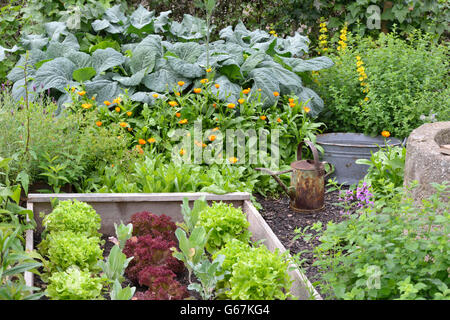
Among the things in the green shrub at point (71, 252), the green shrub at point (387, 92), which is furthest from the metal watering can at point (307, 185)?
the green shrub at point (71, 252)

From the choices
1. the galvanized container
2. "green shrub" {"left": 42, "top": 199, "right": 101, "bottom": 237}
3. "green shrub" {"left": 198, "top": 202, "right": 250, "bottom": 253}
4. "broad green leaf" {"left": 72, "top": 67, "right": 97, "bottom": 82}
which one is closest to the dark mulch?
the galvanized container

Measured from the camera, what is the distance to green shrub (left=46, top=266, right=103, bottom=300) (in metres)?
2.28

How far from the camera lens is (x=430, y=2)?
6.29m

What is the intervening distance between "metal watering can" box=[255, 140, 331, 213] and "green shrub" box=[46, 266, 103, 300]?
5.95 ft

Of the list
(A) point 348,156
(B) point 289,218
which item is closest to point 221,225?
(B) point 289,218

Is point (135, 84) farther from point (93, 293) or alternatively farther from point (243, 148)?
point (93, 293)

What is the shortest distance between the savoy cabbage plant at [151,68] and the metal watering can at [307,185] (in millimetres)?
1000

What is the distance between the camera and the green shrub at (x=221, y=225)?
9.58 ft

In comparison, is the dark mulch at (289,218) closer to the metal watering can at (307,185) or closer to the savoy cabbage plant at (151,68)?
the metal watering can at (307,185)

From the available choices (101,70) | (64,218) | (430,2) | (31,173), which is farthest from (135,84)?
(430,2)

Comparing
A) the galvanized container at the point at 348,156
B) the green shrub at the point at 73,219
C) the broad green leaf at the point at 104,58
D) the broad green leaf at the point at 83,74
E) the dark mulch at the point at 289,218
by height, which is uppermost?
the broad green leaf at the point at 104,58

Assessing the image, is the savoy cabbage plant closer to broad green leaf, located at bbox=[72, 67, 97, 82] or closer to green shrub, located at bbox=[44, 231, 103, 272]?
broad green leaf, located at bbox=[72, 67, 97, 82]
